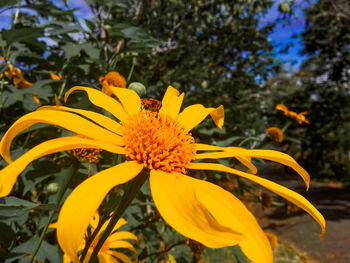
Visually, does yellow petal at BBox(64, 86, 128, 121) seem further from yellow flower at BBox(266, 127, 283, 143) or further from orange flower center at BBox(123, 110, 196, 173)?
yellow flower at BBox(266, 127, 283, 143)

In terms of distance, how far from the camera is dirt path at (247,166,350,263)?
5.79m

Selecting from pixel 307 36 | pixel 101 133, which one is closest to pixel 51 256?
pixel 101 133

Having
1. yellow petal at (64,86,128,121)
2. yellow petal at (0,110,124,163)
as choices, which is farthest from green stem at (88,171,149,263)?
yellow petal at (64,86,128,121)

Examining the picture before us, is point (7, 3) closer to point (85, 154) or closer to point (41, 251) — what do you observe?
point (85, 154)

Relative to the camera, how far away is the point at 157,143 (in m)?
0.67

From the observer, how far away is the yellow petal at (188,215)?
15.6 inches

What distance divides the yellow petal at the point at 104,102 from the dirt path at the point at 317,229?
178 inches

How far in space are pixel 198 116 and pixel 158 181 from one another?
397 millimetres

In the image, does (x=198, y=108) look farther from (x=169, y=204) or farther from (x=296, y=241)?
(x=296, y=241)

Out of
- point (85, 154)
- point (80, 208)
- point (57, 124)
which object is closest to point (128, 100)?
point (85, 154)

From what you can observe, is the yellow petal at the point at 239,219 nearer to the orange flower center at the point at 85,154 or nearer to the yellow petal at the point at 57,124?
the yellow petal at the point at 57,124

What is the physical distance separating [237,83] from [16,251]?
13.1 feet

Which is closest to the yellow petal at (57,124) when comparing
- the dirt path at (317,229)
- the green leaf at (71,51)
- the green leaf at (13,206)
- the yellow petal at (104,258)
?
the green leaf at (13,206)

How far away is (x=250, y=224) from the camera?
19.2 inches
